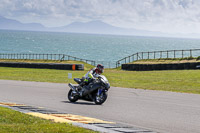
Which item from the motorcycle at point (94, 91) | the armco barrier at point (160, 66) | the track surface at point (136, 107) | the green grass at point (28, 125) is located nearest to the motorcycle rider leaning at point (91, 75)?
the motorcycle at point (94, 91)

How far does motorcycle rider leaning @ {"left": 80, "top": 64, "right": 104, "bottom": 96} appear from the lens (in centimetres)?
1234

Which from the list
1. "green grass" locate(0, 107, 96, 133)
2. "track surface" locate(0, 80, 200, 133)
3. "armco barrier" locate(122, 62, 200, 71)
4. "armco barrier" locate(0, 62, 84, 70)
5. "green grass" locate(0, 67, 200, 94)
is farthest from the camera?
"armco barrier" locate(0, 62, 84, 70)

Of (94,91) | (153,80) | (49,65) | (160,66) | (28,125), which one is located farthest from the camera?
(49,65)

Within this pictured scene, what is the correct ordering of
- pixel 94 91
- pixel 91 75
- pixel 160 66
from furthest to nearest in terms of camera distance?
pixel 160 66 < pixel 94 91 < pixel 91 75

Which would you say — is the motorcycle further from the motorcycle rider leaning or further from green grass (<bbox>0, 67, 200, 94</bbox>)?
green grass (<bbox>0, 67, 200, 94</bbox>)

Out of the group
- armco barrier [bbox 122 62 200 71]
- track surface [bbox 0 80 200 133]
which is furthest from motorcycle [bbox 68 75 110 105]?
armco barrier [bbox 122 62 200 71]

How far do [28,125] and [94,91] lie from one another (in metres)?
4.89

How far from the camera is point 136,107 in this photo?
40.2 ft

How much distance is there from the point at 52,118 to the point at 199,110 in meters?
4.82

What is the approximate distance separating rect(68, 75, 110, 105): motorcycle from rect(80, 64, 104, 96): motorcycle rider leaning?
0.04 meters

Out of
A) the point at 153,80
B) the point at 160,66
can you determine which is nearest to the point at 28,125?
the point at 153,80

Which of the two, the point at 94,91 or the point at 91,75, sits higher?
the point at 91,75

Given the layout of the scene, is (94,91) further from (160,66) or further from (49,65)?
(49,65)

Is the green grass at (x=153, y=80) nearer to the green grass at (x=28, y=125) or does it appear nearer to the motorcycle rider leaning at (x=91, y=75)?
the motorcycle rider leaning at (x=91, y=75)
